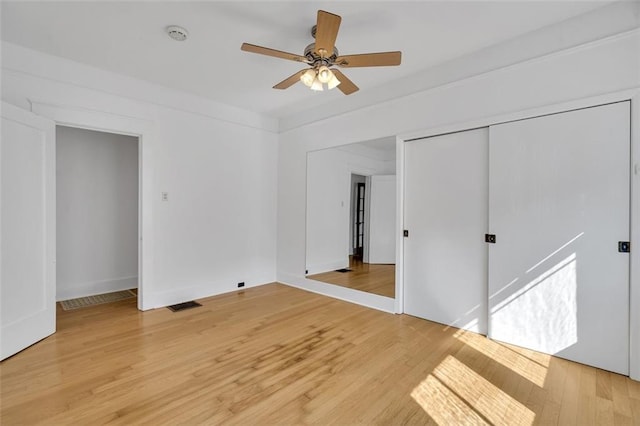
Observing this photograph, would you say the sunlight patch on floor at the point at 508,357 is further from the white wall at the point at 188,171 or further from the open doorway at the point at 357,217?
→ the white wall at the point at 188,171

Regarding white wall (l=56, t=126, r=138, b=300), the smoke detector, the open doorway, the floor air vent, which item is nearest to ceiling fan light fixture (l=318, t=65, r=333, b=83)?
the smoke detector

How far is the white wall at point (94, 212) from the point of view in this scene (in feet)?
14.1

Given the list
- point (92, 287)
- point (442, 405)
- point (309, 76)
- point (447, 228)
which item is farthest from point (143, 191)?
point (442, 405)

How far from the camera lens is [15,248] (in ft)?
8.89

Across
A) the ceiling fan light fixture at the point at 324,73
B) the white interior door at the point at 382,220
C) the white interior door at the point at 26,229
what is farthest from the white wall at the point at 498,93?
the white interior door at the point at 26,229

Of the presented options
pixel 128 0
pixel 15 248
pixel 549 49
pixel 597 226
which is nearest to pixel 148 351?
pixel 15 248

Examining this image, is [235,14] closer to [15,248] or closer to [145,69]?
[145,69]

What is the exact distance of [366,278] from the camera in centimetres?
433

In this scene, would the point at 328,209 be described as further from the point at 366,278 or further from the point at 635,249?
the point at 635,249

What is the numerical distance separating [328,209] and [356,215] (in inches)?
19.3

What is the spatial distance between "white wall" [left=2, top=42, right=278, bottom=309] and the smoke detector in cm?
131

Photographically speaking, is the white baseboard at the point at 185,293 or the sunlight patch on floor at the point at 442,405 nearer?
the sunlight patch on floor at the point at 442,405

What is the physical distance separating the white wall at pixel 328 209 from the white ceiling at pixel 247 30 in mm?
1444

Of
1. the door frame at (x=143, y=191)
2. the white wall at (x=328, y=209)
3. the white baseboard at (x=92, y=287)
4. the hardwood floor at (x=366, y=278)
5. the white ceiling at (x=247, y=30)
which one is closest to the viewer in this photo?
the white ceiling at (x=247, y=30)
